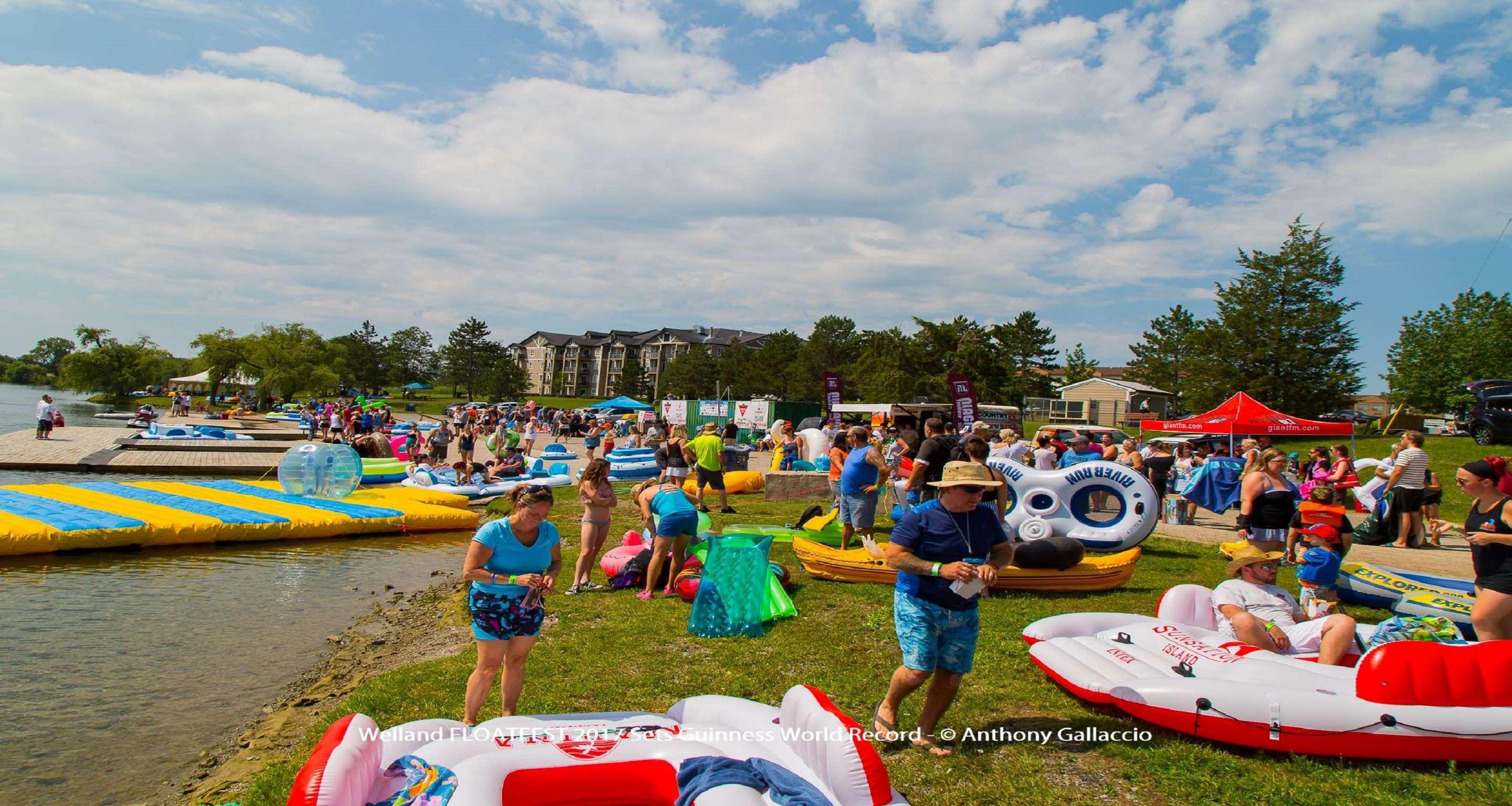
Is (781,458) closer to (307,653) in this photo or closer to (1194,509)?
(1194,509)

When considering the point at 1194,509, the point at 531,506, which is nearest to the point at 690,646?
the point at 531,506

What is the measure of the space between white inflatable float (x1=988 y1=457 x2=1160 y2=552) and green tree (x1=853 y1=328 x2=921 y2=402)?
40.3 metres

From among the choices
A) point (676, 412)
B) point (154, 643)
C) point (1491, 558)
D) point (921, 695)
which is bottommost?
point (154, 643)

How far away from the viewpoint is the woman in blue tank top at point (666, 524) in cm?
817

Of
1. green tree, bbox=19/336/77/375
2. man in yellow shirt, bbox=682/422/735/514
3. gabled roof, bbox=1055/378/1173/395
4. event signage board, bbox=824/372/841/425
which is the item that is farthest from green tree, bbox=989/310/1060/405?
green tree, bbox=19/336/77/375

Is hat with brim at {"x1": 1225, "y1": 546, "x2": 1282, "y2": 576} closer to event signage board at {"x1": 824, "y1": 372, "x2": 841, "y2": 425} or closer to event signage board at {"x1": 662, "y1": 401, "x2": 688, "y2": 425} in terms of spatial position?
event signage board at {"x1": 824, "y1": 372, "x2": 841, "y2": 425}

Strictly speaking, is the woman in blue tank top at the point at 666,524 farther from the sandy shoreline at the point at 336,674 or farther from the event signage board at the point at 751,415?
the event signage board at the point at 751,415

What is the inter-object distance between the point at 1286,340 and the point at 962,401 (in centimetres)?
2268

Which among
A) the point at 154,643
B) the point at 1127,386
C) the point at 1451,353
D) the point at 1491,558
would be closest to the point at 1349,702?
the point at 1491,558

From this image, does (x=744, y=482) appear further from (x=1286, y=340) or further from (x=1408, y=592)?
(x=1286, y=340)

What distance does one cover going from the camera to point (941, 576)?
4242mm

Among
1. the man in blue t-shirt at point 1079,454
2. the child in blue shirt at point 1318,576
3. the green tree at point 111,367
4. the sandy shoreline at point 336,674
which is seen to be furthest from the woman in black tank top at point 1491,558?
the green tree at point 111,367

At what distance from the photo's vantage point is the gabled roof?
181 feet

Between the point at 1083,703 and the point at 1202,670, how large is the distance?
0.74 m
